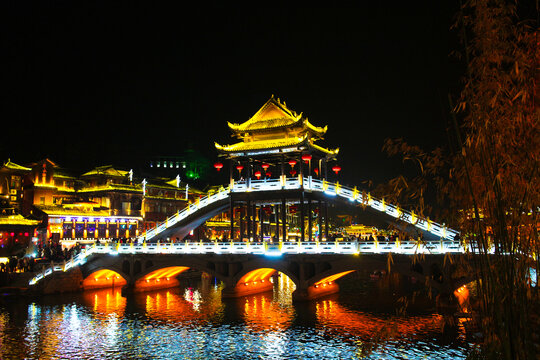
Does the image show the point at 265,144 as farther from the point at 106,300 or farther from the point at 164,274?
the point at 106,300

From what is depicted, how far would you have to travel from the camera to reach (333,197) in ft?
102

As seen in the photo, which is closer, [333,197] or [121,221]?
[333,197]

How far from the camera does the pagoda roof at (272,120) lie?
3463 centimetres

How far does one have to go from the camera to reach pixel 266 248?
1102 inches

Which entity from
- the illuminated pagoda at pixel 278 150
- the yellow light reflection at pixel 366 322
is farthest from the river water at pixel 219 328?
the illuminated pagoda at pixel 278 150

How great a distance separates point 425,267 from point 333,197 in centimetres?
936

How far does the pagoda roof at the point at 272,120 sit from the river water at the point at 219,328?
40.5 feet

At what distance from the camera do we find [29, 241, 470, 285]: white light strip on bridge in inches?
901

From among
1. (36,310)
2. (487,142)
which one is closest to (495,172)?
(487,142)

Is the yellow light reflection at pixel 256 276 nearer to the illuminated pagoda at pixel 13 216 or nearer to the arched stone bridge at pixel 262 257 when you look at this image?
the arched stone bridge at pixel 262 257

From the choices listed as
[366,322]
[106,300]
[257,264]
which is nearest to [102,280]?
[106,300]

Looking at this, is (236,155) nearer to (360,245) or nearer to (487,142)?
(360,245)

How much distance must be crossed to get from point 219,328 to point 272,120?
17514 millimetres

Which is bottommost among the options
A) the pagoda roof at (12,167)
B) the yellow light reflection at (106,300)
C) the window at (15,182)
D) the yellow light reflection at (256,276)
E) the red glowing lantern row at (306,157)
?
the yellow light reflection at (106,300)
